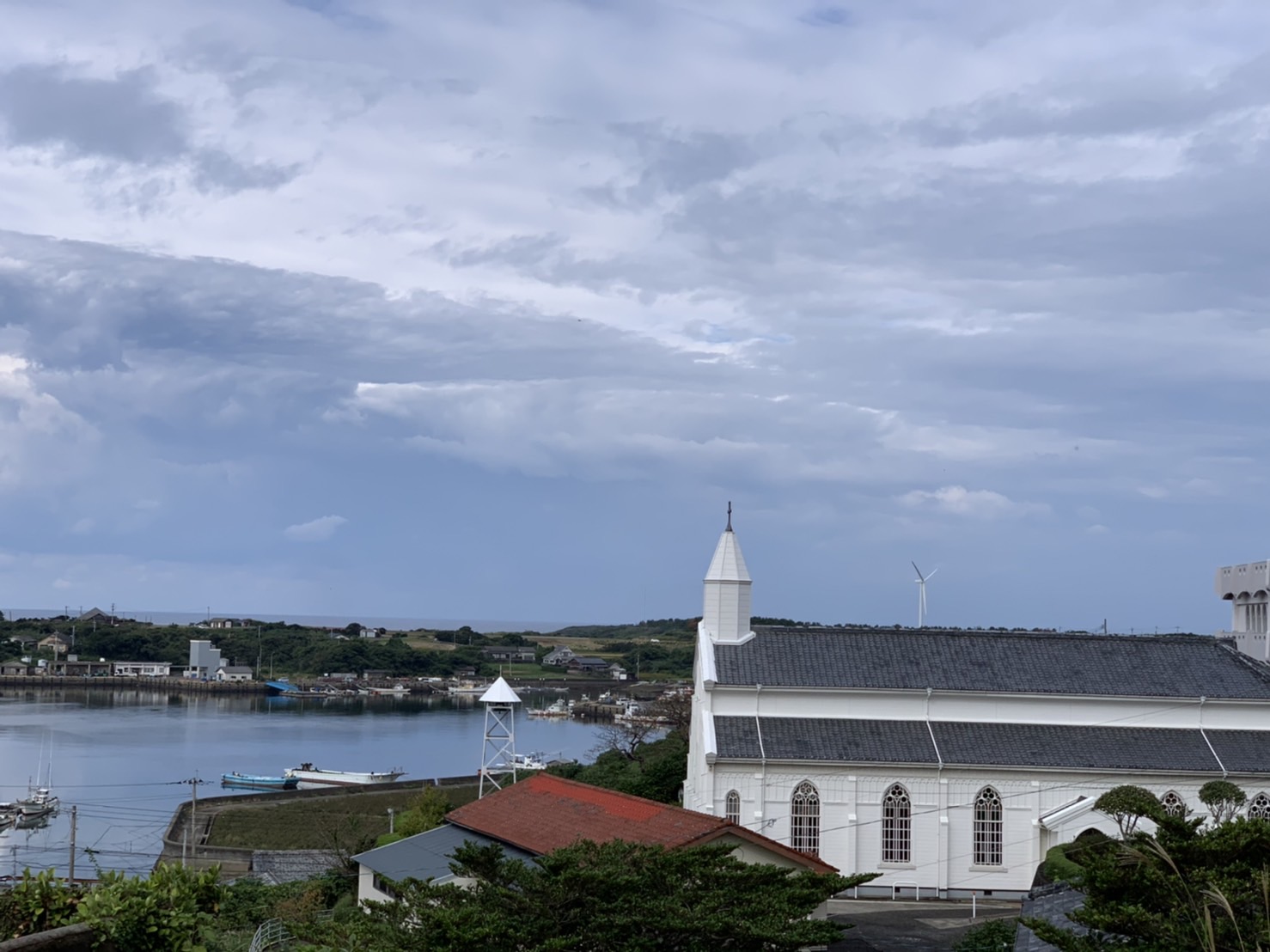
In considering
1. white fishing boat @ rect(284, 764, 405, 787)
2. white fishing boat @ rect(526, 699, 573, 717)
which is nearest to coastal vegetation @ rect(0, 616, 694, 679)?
white fishing boat @ rect(526, 699, 573, 717)

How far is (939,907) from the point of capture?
29.2m

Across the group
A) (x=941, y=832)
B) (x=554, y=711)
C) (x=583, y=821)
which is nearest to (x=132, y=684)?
(x=554, y=711)

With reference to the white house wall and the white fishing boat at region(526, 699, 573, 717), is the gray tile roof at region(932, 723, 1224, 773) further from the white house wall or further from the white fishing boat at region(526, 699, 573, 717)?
the white fishing boat at region(526, 699, 573, 717)

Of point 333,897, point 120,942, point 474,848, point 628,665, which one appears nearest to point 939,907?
point 333,897

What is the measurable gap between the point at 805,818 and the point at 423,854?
965 centimetres

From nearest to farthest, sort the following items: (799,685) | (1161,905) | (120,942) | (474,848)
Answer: (120,942) → (1161,905) → (474,848) → (799,685)

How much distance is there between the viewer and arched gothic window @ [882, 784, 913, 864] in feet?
101

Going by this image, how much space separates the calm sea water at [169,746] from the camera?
60.3 m

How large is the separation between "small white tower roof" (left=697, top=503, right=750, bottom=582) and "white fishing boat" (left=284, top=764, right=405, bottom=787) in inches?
1767

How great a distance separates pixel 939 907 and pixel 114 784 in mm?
56808

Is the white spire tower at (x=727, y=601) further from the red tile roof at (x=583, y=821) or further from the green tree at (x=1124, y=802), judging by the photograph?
the green tree at (x=1124, y=802)

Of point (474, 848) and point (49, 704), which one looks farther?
point (49, 704)

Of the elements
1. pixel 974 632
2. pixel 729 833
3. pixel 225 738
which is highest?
pixel 974 632

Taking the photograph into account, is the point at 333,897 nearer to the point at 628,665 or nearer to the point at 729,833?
the point at 729,833
